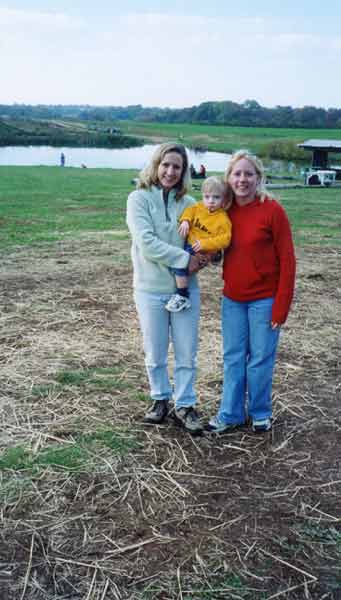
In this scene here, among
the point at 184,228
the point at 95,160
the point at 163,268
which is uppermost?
the point at 184,228

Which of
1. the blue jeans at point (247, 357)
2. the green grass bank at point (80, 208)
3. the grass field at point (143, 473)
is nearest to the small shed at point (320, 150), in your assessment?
the green grass bank at point (80, 208)

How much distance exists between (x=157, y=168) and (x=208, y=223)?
0.45m

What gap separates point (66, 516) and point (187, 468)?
80 cm

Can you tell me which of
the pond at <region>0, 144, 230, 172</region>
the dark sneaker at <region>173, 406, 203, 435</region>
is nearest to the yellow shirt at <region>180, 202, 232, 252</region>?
the dark sneaker at <region>173, 406, 203, 435</region>

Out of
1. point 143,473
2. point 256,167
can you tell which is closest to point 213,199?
point 256,167

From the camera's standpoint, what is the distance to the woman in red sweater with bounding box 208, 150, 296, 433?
12.1 feet

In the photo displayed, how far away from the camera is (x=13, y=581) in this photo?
273 cm

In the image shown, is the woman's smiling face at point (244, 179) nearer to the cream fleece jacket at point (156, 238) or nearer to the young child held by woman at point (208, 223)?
the young child held by woman at point (208, 223)

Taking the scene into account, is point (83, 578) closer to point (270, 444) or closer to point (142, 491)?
point (142, 491)

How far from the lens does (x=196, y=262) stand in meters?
3.75

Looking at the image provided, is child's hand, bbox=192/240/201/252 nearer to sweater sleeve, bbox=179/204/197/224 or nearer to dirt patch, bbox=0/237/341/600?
sweater sleeve, bbox=179/204/197/224

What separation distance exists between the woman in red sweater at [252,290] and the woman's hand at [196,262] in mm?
181

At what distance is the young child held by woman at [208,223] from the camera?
3.64 metres

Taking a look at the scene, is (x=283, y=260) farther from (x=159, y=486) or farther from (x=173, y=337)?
(x=159, y=486)
